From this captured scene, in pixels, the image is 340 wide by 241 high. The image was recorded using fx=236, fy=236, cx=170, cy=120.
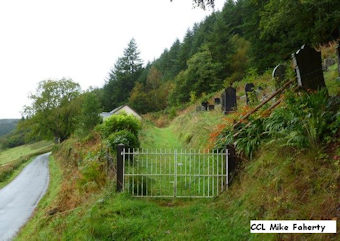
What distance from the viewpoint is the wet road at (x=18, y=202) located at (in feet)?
34.0

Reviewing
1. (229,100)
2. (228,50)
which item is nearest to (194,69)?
(228,50)

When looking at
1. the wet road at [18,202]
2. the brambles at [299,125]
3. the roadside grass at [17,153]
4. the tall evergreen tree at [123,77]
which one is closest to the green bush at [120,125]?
the wet road at [18,202]

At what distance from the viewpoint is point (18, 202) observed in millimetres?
14797

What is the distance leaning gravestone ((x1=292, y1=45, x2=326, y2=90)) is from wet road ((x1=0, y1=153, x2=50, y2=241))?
1159 cm

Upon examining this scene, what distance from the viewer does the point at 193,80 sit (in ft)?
123

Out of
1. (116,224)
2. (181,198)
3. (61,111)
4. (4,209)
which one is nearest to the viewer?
(116,224)

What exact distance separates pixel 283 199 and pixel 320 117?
5.65 ft

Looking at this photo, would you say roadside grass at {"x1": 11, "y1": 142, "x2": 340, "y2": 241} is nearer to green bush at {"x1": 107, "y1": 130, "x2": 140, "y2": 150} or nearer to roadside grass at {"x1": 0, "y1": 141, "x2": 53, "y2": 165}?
green bush at {"x1": 107, "y1": 130, "x2": 140, "y2": 150}

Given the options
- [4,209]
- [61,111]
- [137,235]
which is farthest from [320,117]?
[61,111]

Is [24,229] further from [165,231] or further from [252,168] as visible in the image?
[252,168]

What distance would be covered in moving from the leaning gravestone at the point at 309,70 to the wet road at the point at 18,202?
38.0 feet

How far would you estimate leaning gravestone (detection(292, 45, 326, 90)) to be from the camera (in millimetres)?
6410

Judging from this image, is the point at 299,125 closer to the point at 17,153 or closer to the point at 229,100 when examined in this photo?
the point at 229,100

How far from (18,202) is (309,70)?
17.0m
